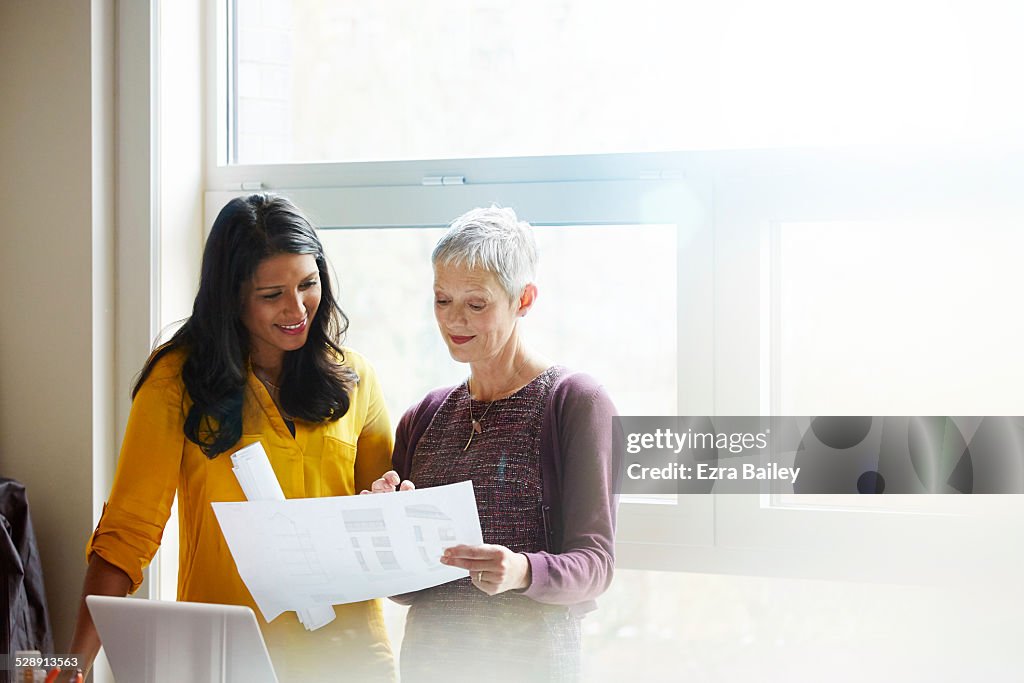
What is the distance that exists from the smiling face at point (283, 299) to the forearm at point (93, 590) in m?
0.43

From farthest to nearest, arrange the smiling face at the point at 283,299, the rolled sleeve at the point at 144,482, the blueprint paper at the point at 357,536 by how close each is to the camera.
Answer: the smiling face at the point at 283,299 → the rolled sleeve at the point at 144,482 → the blueprint paper at the point at 357,536

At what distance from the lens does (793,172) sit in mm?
1661

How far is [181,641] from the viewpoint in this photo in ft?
3.91

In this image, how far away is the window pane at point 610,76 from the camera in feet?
5.33

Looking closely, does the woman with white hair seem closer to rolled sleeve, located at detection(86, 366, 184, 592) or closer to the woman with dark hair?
the woman with dark hair

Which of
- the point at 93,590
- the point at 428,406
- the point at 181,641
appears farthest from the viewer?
the point at 428,406

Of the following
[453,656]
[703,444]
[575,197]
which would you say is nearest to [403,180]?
[575,197]

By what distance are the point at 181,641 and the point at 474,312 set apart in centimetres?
65

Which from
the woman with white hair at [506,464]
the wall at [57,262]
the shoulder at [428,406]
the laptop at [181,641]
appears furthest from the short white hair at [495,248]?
the wall at [57,262]

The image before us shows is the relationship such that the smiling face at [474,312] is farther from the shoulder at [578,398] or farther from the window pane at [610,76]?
the window pane at [610,76]

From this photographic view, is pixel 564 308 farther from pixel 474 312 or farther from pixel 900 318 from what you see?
pixel 900 318

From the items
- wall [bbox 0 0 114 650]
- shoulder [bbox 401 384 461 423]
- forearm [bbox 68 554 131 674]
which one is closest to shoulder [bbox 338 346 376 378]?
shoulder [bbox 401 384 461 423]

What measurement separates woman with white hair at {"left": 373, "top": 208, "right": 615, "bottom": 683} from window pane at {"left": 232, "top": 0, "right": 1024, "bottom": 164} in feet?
1.39

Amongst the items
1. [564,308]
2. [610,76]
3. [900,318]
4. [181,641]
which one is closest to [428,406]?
[564,308]
